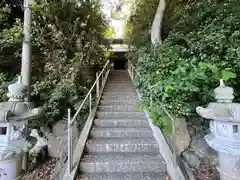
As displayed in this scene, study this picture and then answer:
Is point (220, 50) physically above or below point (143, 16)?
below

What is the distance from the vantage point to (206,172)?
3254 mm

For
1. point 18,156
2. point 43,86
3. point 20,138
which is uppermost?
point 43,86

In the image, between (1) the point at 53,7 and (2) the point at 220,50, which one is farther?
(1) the point at 53,7

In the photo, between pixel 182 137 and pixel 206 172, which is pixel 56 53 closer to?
pixel 182 137

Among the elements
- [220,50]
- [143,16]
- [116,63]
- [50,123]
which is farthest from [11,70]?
[116,63]

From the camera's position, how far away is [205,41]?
3002 millimetres

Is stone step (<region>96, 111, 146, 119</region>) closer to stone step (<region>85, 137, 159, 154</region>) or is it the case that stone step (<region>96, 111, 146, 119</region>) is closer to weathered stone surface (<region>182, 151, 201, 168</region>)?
stone step (<region>85, 137, 159, 154</region>)

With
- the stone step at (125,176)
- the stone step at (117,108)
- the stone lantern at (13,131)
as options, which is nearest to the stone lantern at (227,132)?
the stone step at (125,176)

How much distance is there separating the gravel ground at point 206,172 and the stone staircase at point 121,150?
51.6 inches

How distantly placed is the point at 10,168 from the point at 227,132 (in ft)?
8.03

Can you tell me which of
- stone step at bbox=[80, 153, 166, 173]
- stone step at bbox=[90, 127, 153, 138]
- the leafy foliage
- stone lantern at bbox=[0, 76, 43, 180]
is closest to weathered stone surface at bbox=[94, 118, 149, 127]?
stone step at bbox=[90, 127, 153, 138]

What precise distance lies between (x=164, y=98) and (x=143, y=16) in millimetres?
4331

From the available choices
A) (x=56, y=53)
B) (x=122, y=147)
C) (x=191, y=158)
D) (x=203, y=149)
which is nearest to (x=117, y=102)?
(x=122, y=147)

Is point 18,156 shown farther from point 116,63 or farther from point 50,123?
point 116,63
